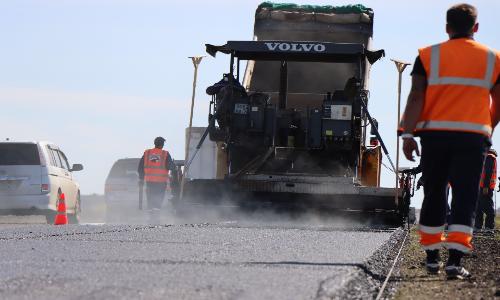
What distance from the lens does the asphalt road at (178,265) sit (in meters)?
6.29

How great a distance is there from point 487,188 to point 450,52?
37.3 ft

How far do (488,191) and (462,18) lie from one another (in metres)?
11.3

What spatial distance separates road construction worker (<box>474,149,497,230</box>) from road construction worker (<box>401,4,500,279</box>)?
10814 mm

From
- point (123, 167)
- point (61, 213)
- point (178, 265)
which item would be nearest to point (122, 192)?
point (123, 167)

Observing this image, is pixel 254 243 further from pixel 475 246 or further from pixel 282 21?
pixel 282 21

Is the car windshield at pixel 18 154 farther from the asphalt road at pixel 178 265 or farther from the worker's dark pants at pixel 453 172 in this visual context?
the worker's dark pants at pixel 453 172

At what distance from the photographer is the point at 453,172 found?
809 cm

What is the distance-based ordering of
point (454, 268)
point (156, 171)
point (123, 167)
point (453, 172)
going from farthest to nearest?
point (123, 167), point (156, 171), point (453, 172), point (454, 268)

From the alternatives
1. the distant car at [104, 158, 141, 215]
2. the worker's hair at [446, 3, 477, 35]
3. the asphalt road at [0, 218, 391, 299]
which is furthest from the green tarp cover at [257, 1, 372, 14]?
the worker's hair at [446, 3, 477, 35]

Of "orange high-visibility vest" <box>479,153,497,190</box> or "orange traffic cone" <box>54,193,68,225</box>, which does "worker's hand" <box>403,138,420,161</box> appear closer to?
"orange high-visibility vest" <box>479,153,497,190</box>

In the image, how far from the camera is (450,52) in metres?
8.09

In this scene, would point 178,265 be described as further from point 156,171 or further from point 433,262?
point 156,171

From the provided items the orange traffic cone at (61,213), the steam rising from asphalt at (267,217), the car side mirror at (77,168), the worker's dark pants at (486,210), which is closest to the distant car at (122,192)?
the car side mirror at (77,168)

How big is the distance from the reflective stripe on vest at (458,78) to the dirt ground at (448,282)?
1380 mm
